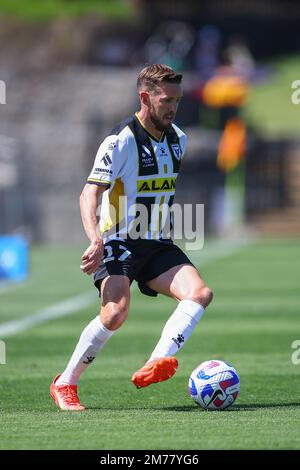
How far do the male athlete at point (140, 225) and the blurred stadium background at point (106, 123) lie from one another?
86.7ft

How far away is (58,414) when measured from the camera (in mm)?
8477

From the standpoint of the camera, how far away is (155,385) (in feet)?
34.7

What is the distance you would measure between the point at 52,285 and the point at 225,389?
14023 millimetres

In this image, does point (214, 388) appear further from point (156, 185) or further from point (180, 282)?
point (156, 185)

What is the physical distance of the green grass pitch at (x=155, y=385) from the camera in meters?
7.30

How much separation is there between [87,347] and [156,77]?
2.00m

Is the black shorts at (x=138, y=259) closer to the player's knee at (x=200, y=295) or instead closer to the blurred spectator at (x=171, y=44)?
the player's knee at (x=200, y=295)

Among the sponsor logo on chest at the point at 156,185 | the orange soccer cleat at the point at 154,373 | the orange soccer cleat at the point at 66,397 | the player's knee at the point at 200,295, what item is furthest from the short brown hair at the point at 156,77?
the orange soccer cleat at the point at 66,397

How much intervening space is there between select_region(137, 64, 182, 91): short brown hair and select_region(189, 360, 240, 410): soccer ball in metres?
2.08

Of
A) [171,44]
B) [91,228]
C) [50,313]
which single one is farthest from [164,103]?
[171,44]

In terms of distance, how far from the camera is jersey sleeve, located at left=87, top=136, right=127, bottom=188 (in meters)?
8.66

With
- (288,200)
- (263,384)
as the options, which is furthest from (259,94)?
(263,384)

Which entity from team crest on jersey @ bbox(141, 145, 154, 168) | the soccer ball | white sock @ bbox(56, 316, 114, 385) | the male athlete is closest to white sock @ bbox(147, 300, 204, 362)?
the male athlete
